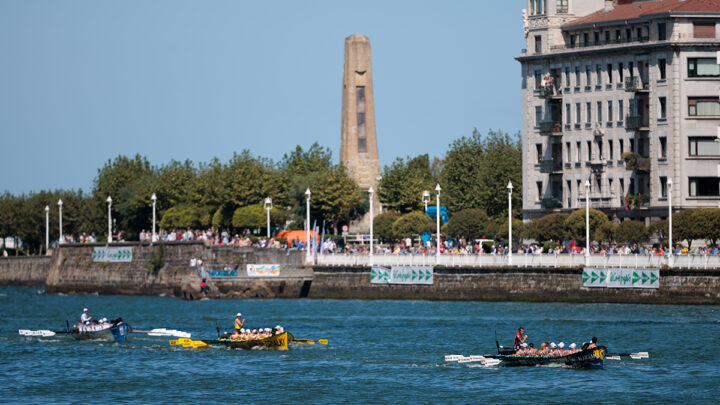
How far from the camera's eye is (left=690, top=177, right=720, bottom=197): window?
122m

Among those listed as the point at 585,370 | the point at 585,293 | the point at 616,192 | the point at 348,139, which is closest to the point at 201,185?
the point at 348,139

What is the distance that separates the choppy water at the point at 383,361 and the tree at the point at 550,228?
36.2 feet

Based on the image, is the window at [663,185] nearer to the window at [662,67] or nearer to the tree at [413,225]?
the window at [662,67]

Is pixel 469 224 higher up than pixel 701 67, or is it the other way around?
pixel 701 67

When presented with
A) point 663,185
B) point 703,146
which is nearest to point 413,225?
point 663,185

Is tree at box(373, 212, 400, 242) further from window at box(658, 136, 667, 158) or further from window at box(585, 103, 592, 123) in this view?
window at box(658, 136, 667, 158)

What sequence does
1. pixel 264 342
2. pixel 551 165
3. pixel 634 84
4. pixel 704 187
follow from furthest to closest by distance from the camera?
pixel 551 165 < pixel 634 84 < pixel 704 187 < pixel 264 342

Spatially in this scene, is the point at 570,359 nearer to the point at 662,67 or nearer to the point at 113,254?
the point at 662,67

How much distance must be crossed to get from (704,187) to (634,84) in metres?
10.6

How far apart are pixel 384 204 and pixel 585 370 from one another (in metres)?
96.9

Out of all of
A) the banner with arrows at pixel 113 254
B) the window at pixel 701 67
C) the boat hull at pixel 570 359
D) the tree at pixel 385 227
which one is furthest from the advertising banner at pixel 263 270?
the boat hull at pixel 570 359

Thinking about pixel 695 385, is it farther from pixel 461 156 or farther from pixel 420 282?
pixel 461 156

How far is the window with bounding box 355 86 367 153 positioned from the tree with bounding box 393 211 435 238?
2563cm

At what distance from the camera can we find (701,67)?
122m
